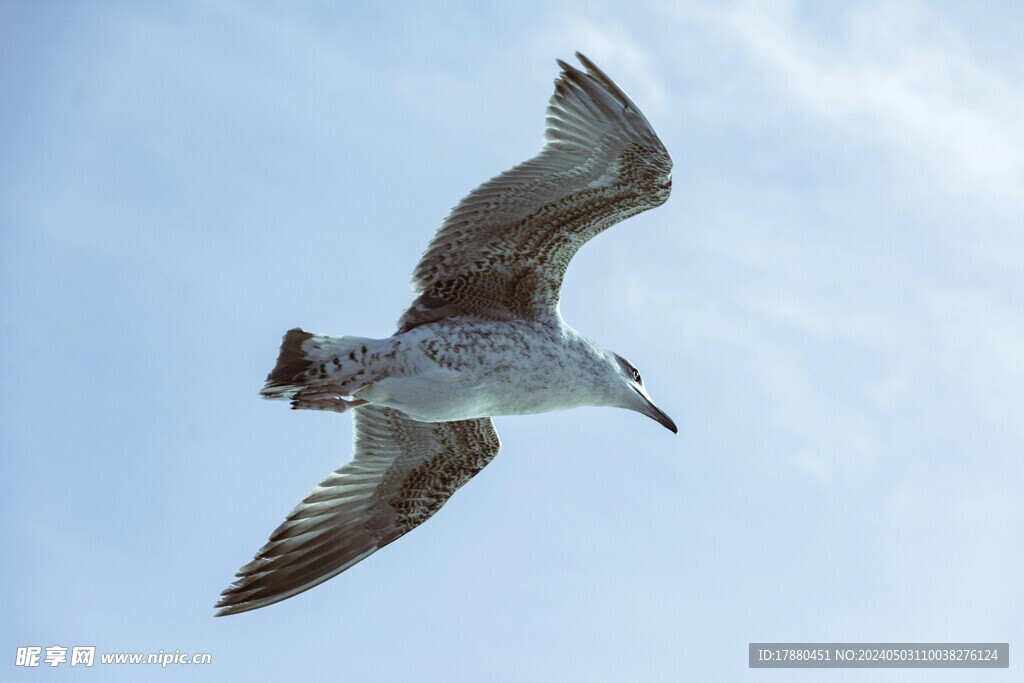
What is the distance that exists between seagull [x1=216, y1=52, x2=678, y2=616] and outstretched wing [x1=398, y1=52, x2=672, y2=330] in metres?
0.01

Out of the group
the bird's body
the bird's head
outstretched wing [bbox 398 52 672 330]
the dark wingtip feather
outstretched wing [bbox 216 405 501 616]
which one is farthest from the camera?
outstretched wing [bbox 216 405 501 616]

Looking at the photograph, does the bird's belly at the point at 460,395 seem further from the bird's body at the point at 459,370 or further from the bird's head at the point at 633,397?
the bird's head at the point at 633,397

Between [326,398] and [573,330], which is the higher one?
[573,330]

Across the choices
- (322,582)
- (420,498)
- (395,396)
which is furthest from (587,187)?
(322,582)

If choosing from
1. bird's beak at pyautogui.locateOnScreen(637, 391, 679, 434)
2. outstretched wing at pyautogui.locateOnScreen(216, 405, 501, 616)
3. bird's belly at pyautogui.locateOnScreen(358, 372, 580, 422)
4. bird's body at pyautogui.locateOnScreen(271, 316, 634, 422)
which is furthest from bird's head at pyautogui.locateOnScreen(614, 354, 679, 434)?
outstretched wing at pyautogui.locateOnScreen(216, 405, 501, 616)

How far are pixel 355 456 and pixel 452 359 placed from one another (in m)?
2.38

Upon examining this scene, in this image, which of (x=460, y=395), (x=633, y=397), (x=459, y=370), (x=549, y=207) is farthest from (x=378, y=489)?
(x=549, y=207)

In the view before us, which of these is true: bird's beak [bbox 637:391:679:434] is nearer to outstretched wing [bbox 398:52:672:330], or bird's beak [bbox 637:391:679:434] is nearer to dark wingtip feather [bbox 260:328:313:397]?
outstretched wing [bbox 398:52:672:330]

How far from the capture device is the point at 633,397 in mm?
13750

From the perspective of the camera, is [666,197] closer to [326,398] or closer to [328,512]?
[326,398]

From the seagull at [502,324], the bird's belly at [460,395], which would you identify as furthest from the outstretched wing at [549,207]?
the bird's belly at [460,395]

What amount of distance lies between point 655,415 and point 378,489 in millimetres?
3152

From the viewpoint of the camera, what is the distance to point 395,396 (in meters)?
12.9

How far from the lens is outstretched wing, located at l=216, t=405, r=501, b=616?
46.1ft
